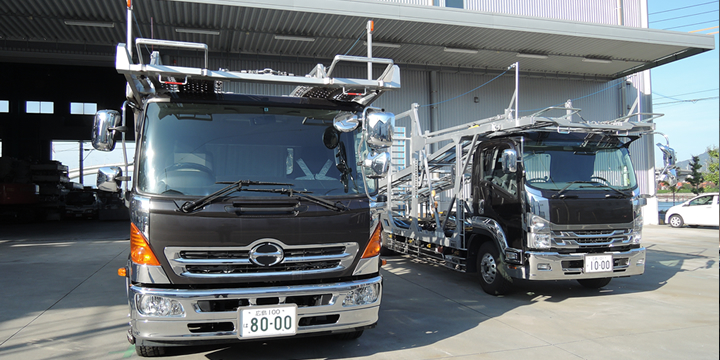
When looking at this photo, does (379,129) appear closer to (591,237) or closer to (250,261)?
(250,261)

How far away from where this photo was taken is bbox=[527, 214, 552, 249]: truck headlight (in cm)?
559

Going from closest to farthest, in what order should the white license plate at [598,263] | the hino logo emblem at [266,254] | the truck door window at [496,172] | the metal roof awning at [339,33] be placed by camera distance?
the hino logo emblem at [266,254]
the white license plate at [598,263]
the truck door window at [496,172]
the metal roof awning at [339,33]

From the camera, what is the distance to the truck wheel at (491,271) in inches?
238

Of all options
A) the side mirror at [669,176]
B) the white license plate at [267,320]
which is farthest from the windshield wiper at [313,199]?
the side mirror at [669,176]

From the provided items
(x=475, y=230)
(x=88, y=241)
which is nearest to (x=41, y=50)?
(x=88, y=241)

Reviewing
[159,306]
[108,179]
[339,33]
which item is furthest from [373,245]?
[339,33]

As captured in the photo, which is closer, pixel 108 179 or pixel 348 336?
pixel 108 179

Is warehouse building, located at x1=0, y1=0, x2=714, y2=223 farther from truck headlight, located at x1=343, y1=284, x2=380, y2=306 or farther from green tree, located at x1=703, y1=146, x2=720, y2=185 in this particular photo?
green tree, located at x1=703, y1=146, x2=720, y2=185

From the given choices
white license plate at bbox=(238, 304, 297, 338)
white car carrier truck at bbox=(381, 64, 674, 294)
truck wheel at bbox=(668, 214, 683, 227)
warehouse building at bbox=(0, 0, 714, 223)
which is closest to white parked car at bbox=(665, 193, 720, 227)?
truck wheel at bbox=(668, 214, 683, 227)

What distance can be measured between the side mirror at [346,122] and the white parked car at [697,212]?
53.5 ft

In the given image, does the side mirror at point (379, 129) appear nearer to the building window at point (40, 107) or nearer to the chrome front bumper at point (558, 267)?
the chrome front bumper at point (558, 267)

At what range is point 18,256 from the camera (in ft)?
32.8

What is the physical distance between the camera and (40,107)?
1201 inches

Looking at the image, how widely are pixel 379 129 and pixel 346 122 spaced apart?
306 millimetres
